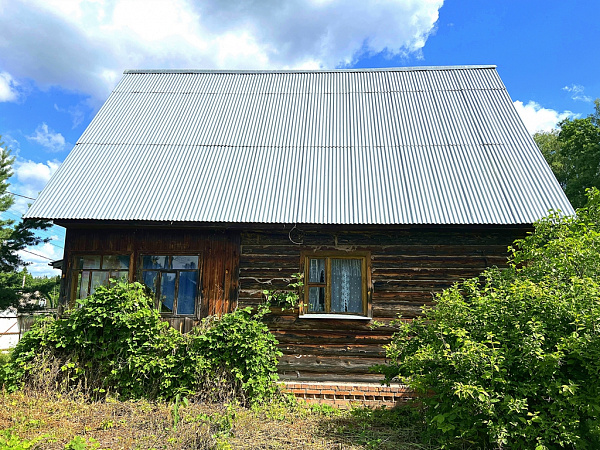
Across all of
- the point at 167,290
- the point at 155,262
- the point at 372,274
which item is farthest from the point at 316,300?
the point at 155,262

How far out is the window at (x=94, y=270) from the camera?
30.7 ft

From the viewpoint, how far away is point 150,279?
30.4 ft

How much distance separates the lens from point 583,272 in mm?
5633

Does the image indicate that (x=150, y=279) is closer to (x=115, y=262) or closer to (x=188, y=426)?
(x=115, y=262)

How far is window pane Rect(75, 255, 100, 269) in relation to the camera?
9422mm

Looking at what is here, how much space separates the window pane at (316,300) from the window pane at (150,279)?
10.8ft

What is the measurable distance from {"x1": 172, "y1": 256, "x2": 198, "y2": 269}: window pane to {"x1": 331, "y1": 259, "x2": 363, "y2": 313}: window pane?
2941mm

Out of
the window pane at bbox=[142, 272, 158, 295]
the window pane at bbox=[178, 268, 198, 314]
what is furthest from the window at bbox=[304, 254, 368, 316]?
the window pane at bbox=[142, 272, 158, 295]

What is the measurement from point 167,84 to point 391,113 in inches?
285

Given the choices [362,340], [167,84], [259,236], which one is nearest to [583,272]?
[362,340]

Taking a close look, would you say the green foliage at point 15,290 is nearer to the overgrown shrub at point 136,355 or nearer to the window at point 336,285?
the overgrown shrub at point 136,355

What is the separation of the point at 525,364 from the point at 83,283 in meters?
8.55

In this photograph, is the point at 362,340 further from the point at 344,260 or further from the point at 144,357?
the point at 144,357

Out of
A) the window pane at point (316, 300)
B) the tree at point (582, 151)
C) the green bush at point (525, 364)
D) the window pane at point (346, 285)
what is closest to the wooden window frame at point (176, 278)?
the window pane at point (316, 300)
